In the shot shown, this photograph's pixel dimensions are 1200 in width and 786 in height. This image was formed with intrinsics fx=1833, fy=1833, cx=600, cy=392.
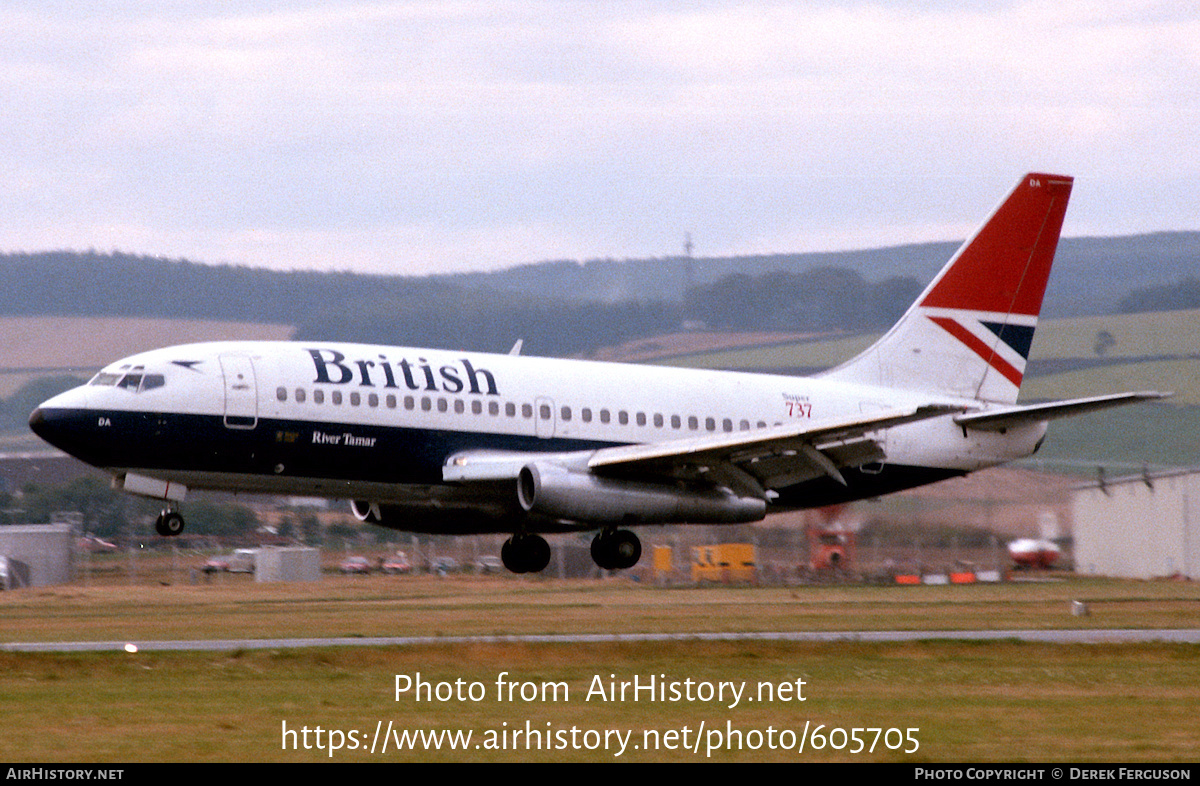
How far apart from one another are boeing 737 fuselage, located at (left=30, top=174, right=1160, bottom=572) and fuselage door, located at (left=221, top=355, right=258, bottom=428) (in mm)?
37

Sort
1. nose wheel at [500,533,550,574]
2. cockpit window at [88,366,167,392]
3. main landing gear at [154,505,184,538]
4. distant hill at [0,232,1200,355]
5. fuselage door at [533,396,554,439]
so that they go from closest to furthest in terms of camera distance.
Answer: cockpit window at [88,366,167,392], main landing gear at [154,505,184,538], fuselage door at [533,396,554,439], nose wheel at [500,533,550,574], distant hill at [0,232,1200,355]

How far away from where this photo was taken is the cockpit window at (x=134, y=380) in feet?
115

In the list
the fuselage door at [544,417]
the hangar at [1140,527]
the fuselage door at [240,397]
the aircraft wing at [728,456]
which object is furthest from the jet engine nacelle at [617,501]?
the hangar at [1140,527]

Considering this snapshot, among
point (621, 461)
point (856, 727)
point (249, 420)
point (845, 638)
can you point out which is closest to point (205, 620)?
point (249, 420)

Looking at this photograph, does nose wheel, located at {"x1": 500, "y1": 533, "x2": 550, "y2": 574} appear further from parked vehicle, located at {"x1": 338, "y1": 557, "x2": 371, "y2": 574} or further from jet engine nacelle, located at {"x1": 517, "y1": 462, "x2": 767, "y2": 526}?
parked vehicle, located at {"x1": 338, "y1": 557, "x2": 371, "y2": 574}

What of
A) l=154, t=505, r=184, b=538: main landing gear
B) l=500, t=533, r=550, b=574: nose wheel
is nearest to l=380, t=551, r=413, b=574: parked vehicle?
l=500, t=533, r=550, b=574: nose wheel

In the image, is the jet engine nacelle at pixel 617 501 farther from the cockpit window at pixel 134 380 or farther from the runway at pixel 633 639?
→ the cockpit window at pixel 134 380

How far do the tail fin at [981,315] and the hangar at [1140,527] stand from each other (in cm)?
1422

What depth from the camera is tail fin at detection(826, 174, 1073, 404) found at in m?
43.9

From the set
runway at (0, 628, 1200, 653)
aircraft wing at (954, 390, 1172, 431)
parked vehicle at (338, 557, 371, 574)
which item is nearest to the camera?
runway at (0, 628, 1200, 653)

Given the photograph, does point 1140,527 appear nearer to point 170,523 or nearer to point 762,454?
point 762,454

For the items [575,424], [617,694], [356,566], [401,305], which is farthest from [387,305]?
[617,694]

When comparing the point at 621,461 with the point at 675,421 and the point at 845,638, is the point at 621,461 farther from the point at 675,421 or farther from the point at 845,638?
the point at 845,638

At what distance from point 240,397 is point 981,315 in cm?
1849
